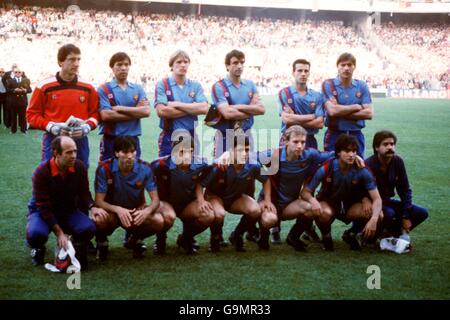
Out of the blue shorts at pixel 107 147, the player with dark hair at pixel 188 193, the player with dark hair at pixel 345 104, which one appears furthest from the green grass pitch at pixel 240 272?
the player with dark hair at pixel 345 104

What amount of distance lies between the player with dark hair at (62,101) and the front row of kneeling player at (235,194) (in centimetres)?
62

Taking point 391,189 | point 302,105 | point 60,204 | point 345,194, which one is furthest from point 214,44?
point 60,204

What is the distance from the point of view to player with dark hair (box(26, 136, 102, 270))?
4.89m

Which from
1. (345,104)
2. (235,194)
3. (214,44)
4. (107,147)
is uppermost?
(214,44)

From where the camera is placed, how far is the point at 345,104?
21.7 ft

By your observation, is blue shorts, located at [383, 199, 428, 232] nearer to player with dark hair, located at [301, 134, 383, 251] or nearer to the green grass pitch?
player with dark hair, located at [301, 134, 383, 251]

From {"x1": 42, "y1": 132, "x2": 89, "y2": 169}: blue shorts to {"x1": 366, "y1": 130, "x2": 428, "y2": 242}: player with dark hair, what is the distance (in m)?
2.98

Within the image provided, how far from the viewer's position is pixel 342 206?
6207mm

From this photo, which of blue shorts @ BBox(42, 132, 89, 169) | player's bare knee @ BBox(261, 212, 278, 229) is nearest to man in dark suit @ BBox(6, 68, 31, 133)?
blue shorts @ BBox(42, 132, 89, 169)

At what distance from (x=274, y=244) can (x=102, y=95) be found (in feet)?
8.00

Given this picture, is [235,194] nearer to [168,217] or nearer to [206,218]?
[206,218]

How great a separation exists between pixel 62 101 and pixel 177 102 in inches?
47.9

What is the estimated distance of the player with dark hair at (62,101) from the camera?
5555 mm

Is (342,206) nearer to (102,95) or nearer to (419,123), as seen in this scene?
(102,95)
